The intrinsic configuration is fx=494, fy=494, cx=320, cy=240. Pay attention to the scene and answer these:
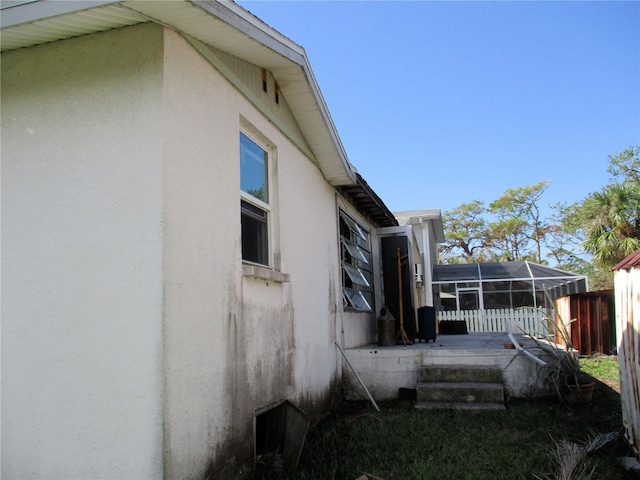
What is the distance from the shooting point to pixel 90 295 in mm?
3385

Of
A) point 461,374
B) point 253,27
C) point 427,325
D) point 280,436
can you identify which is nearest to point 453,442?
point 280,436

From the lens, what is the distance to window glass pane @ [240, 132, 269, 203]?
16.5 ft

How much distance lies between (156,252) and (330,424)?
Answer: 394cm

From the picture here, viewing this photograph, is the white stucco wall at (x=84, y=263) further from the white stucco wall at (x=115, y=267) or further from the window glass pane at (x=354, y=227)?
the window glass pane at (x=354, y=227)

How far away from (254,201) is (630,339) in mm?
3831

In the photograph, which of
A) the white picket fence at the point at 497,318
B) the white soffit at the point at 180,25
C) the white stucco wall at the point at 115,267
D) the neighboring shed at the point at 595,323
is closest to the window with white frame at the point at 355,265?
the white soffit at the point at 180,25

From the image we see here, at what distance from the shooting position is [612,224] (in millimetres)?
18688

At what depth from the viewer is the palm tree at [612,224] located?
1820 cm

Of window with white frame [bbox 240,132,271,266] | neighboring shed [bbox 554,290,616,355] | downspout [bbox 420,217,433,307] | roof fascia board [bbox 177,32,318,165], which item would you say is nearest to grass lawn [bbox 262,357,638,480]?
window with white frame [bbox 240,132,271,266]

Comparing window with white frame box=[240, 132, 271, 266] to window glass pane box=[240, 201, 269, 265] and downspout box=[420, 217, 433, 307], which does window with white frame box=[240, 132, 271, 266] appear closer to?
window glass pane box=[240, 201, 269, 265]

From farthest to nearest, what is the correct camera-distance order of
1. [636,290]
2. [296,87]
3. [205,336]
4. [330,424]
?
[330,424] < [296,87] < [636,290] < [205,336]

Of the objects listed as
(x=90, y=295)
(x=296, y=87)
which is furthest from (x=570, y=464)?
(x=296, y=87)

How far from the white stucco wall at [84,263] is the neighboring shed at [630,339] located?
3966mm

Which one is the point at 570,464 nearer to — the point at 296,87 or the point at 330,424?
the point at 330,424
